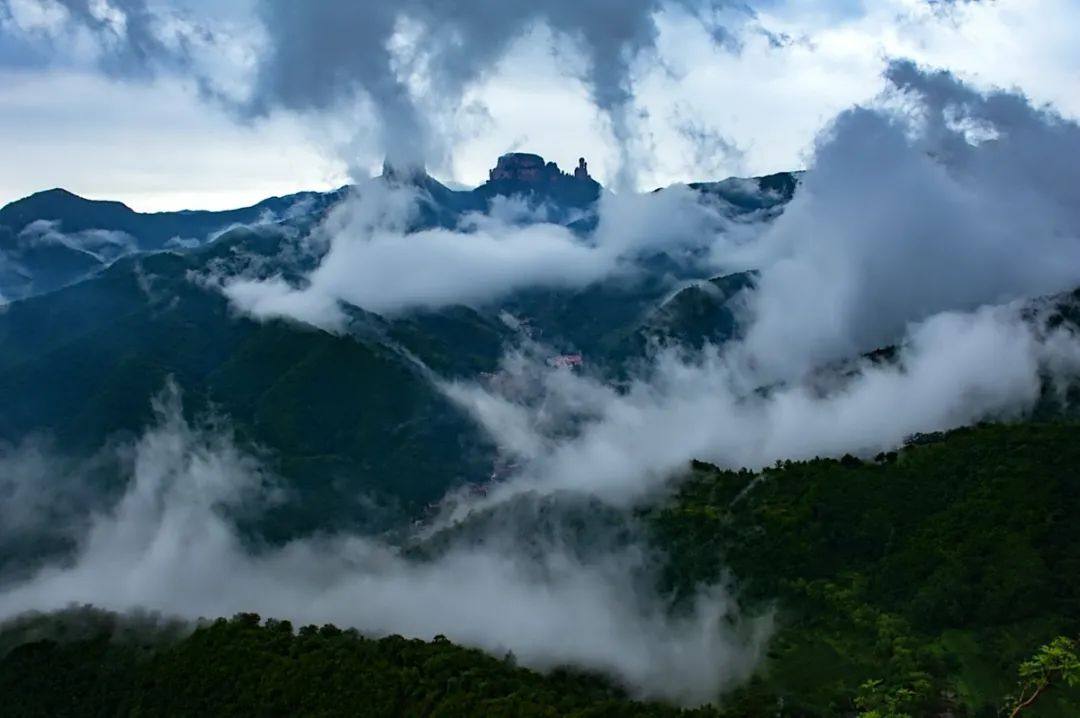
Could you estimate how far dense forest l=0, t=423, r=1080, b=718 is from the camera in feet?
295

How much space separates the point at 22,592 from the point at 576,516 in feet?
369

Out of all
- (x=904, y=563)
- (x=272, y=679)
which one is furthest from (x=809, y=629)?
(x=272, y=679)

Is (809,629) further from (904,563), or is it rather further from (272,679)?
(272,679)

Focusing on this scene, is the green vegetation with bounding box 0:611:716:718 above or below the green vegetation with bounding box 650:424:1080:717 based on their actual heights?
below

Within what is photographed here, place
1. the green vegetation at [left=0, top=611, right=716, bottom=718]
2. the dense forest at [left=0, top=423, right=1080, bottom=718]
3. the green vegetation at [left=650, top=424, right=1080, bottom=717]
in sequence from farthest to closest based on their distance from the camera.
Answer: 1. the green vegetation at [left=650, top=424, right=1080, bottom=717]
2. the dense forest at [left=0, top=423, right=1080, bottom=718]
3. the green vegetation at [left=0, top=611, right=716, bottom=718]

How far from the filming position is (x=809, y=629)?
354 ft

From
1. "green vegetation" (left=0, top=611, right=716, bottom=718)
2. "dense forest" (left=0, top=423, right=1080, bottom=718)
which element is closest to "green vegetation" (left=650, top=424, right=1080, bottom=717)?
"dense forest" (left=0, top=423, right=1080, bottom=718)

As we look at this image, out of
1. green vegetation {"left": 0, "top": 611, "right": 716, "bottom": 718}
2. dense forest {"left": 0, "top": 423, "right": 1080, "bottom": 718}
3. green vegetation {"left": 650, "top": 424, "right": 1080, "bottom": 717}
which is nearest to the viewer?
green vegetation {"left": 0, "top": 611, "right": 716, "bottom": 718}

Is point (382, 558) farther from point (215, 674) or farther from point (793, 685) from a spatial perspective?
point (793, 685)

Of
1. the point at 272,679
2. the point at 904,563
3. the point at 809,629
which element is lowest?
the point at 272,679

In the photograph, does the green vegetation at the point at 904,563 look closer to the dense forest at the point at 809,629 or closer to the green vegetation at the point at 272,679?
the dense forest at the point at 809,629

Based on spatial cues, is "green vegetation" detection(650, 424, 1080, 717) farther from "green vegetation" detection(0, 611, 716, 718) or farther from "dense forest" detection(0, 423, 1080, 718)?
"green vegetation" detection(0, 611, 716, 718)

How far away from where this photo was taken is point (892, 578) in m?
110

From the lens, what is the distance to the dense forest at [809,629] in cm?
8981
